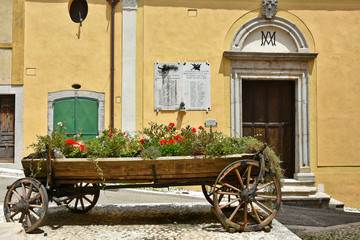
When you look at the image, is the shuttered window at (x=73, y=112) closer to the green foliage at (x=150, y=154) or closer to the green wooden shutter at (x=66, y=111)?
the green wooden shutter at (x=66, y=111)

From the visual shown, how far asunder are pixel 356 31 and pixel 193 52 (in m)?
4.57

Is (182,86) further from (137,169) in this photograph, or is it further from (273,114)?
(137,169)

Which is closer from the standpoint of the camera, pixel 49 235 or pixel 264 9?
pixel 49 235

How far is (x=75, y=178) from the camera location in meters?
4.14

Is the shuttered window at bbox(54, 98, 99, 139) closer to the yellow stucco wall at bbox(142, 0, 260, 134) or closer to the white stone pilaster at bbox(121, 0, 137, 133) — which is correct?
the white stone pilaster at bbox(121, 0, 137, 133)

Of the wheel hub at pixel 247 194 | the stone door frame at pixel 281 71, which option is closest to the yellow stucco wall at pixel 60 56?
the stone door frame at pixel 281 71

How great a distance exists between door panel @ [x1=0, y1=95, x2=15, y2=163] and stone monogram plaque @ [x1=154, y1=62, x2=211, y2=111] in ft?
12.7

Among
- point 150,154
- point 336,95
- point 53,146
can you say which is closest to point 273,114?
point 336,95

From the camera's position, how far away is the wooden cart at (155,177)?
12.8ft

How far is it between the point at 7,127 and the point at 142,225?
6.60 meters

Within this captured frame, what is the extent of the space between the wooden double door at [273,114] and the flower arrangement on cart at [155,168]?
547 cm

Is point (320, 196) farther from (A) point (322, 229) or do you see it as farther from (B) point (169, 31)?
(B) point (169, 31)

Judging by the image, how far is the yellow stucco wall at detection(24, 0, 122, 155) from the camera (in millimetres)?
8977

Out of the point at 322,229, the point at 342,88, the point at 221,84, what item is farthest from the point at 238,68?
the point at 322,229
